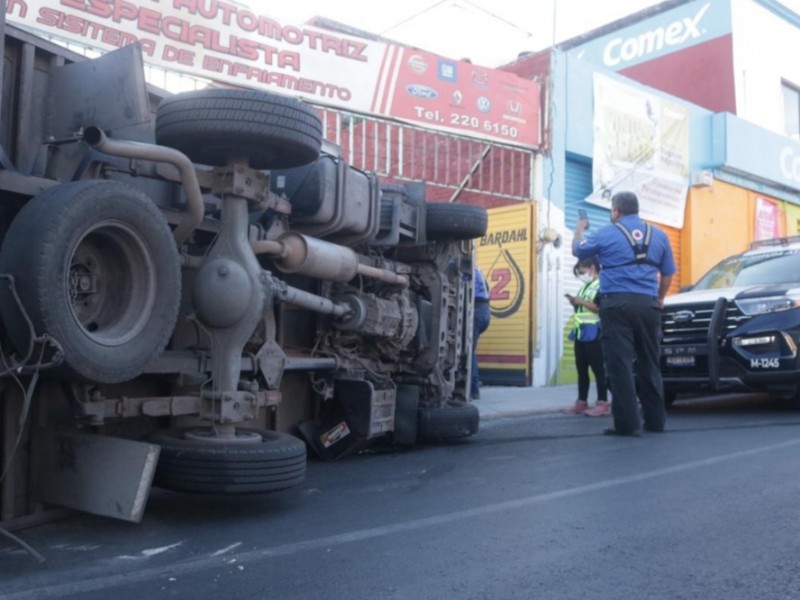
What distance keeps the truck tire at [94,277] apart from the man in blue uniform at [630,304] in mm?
4038

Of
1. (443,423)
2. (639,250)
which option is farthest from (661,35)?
(443,423)

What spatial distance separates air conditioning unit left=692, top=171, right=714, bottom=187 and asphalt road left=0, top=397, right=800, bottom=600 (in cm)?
1030

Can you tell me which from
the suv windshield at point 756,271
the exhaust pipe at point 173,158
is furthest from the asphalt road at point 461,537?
the suv windshield at point 756,271

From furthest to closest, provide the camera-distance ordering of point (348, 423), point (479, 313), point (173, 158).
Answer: point (479, 313) < point (348, 423) < point (173, 158)

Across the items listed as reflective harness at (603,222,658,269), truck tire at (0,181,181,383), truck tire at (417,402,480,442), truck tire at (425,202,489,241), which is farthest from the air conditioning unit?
truck tire at (0,181,181,383)

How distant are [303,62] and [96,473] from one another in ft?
24.9

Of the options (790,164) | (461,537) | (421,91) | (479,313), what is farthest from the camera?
(790,164)

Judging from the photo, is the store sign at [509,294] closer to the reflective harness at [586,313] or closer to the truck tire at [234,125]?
the reflective harness at [586,313]

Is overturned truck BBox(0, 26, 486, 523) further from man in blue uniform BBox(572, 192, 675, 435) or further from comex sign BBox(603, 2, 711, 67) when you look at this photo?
comex sign BBox(603, 2, 711, 67)

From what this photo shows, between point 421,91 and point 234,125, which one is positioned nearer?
point 234,125

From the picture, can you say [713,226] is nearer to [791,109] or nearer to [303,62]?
[791,109]

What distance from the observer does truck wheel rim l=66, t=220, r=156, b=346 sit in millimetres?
3643

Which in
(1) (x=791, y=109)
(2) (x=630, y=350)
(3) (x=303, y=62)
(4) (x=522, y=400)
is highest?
(1) (x=791, y=109)

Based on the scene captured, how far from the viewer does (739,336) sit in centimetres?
849
